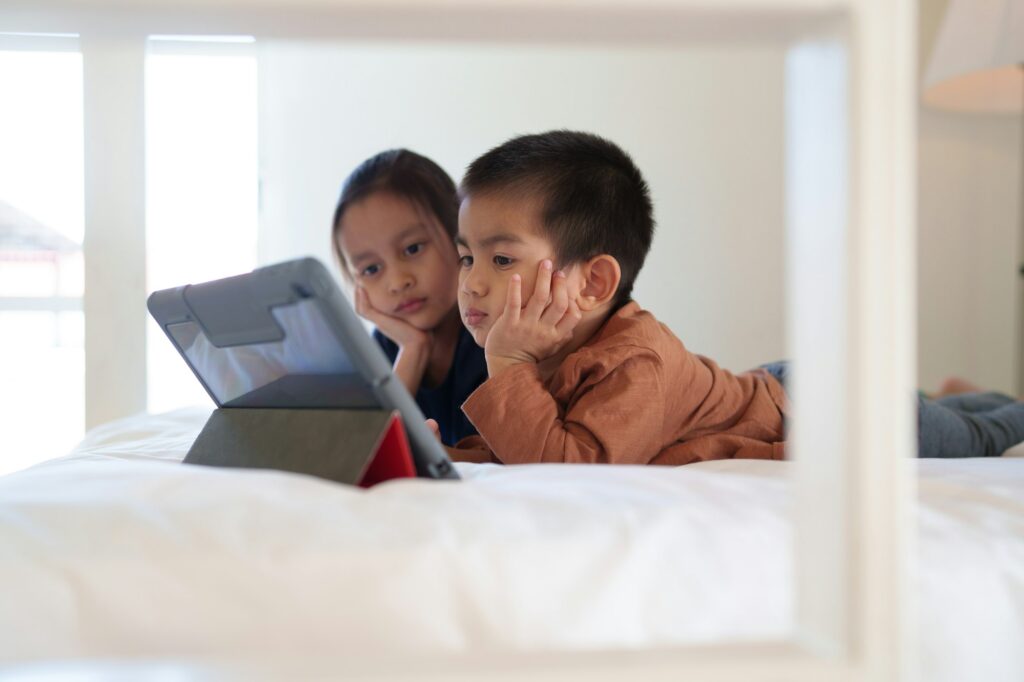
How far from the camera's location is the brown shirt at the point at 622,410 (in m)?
0.85

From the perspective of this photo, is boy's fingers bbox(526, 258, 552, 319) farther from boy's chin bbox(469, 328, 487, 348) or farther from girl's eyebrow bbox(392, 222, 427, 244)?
girl's eyebrow bbox(392, 222, 427, 244)

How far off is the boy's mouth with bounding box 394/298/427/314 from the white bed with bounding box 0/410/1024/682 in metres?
A: 0.94

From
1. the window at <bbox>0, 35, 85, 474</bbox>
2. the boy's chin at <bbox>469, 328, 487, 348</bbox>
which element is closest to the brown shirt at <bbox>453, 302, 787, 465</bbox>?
the boy's chin at <bbox>469, 328, 487, 348</bbox>

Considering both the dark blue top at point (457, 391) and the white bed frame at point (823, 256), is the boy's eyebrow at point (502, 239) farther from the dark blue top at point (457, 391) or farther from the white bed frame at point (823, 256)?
the white bed frame at point (823, 256)

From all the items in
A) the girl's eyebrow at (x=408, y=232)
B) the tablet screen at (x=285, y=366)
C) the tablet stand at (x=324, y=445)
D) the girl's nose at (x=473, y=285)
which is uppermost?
the girl's eyebrow at (x=408, y=232)

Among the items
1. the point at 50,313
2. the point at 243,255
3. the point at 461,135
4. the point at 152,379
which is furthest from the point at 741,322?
the point at 50,313

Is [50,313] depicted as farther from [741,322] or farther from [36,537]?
[36,537]

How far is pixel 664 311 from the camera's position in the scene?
2.79 meters

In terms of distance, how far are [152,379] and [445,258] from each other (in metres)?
1.63

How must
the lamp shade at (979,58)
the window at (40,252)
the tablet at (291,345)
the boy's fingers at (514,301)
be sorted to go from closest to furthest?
1. the tablet at (291,345)
2. the boy's fingers at (514,301)
3. the lamp shade at (979,58)
4. the window at (40,252)

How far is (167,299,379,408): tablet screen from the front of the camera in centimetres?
58

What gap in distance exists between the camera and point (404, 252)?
1.42m

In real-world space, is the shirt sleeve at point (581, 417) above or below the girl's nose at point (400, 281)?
below

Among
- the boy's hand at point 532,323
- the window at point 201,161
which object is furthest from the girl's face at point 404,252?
the window at point 201,161
